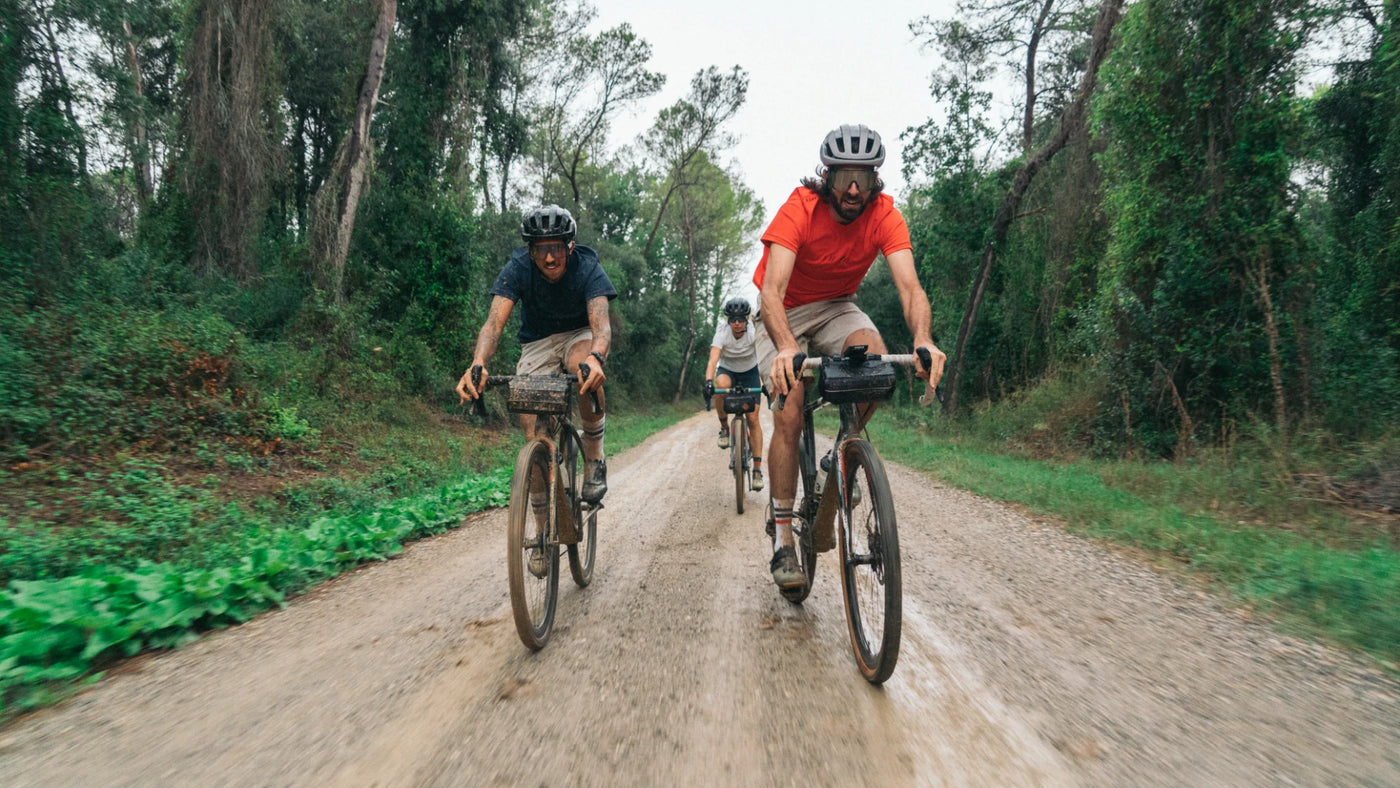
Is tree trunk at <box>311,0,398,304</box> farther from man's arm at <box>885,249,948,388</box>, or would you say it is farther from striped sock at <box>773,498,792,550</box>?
man's arm at <box>885,249,948,388</box>

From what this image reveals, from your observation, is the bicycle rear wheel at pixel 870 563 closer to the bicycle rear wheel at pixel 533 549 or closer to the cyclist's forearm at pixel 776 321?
the cyclist's forearm at pixel 776 321

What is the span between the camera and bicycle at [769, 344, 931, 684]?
2330 millimetres

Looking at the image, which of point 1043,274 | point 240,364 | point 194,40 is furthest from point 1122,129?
point 194,40

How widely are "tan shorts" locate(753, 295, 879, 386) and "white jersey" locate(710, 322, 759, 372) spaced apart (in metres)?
3.73

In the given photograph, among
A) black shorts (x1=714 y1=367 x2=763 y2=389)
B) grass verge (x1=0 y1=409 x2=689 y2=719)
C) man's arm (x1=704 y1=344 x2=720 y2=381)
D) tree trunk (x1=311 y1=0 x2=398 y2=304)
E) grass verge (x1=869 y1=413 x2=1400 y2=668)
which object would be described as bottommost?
grass verge (x1=869 y1=413 x2=1400 y2=668)

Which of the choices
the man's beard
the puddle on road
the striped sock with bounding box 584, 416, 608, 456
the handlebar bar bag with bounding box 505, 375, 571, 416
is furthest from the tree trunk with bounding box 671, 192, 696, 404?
the puddle on road

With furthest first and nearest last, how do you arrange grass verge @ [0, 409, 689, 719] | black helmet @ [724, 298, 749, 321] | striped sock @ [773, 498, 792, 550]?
black helmet @ [724, 298, 749, 321] < striped sock @ [773, 498, 792, 550] < grass verge @ [0, 409, 689, 719]

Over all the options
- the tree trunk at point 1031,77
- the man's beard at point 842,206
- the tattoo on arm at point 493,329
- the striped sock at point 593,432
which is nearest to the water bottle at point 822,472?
the man's beard at point 842,206

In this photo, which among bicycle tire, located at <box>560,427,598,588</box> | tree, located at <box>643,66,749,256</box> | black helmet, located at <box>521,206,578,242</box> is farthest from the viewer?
tree, located at <box>643,66,749,256</box>

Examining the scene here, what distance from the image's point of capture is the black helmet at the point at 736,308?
713 centimetres

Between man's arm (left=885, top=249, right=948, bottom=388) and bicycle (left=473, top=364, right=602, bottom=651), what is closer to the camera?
bicycle (left=473, top=364, right=602, bottom=651)

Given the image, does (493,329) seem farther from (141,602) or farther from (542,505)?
(141,602)

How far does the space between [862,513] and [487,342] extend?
2158 millimetres

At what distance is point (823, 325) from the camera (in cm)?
355
